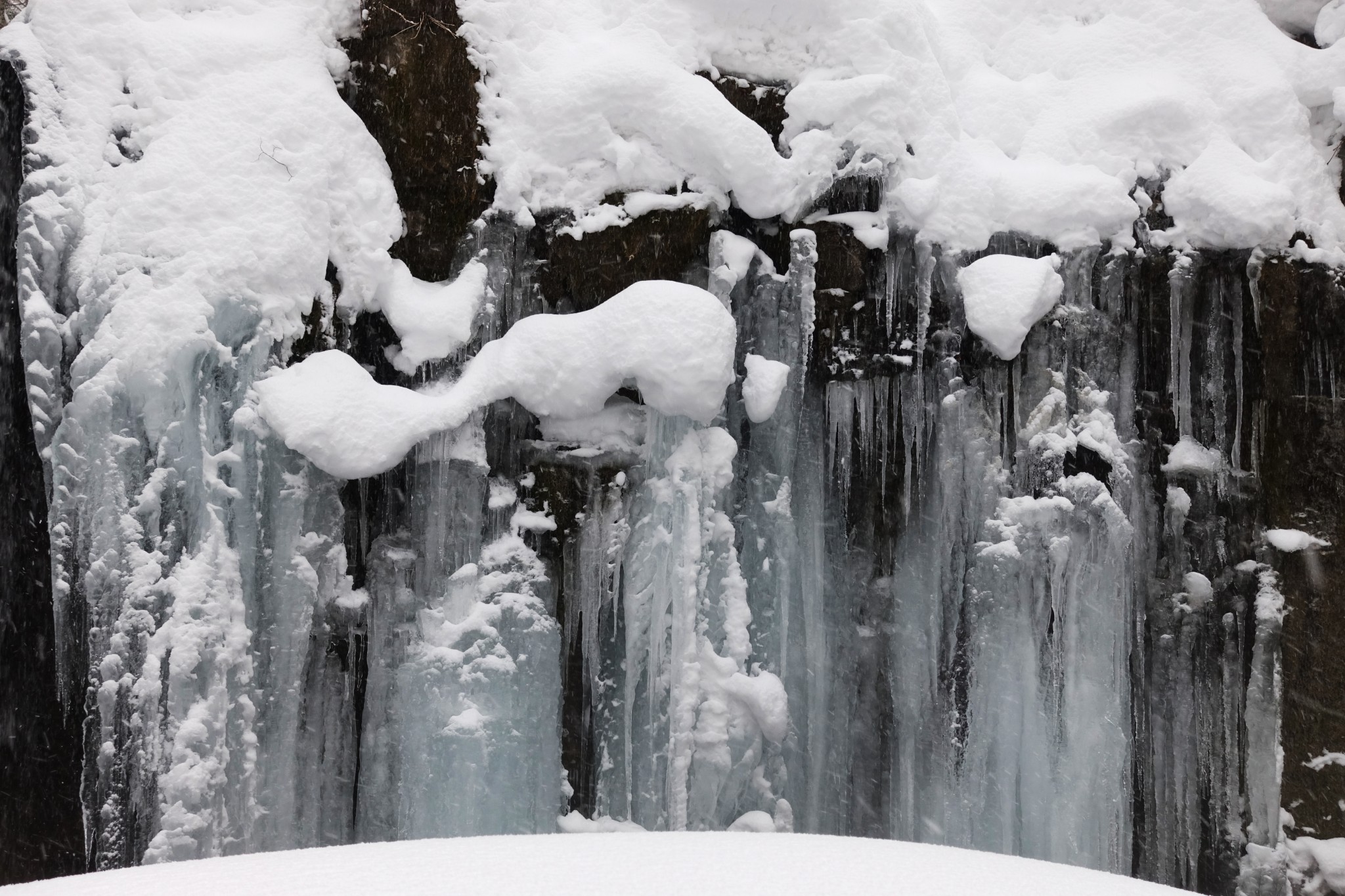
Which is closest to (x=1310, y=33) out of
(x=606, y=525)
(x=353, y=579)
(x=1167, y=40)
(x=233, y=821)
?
(x=1167, y=40)

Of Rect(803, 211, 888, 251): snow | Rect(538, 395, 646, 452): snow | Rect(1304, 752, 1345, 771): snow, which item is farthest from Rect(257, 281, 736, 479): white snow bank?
Rect(1304, 752, 1345, 771): snow

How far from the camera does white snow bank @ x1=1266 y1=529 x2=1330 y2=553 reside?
462 cm

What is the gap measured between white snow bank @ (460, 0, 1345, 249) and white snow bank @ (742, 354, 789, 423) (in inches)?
31.9

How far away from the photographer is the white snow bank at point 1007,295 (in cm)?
440

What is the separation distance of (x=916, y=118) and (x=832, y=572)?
95.3 inches

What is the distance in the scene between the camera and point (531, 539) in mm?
4414

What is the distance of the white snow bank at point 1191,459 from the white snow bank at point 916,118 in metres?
1.05

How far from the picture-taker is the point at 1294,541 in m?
4.64

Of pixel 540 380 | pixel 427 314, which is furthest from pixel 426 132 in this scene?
pixel 540 380

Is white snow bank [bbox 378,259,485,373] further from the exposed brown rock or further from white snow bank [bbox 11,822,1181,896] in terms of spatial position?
the exposed brown rock

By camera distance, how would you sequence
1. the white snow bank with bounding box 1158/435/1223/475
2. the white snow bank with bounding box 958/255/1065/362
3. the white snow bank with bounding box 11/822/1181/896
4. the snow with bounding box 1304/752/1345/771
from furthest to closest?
the white snow bank with bounding box 1158/435/1223/475
the snow with bounding box 1304/752/1345/771
the white snow bank with bounding box 958/255/1065/362
the white snow bank with bounding box 11/822/1181/896

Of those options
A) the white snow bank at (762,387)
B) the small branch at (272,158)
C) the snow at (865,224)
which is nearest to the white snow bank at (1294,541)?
the snow at (865,224)

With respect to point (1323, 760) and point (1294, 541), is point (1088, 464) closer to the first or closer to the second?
point (1294, 541)

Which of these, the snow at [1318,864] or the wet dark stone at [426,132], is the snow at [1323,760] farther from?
the wet dark stone at [426,132]
